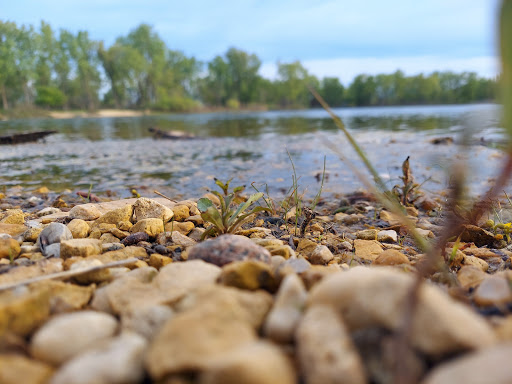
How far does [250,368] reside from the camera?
0.79 meters

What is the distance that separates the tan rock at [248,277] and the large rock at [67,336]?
415 millimetres

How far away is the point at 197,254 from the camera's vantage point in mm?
1645

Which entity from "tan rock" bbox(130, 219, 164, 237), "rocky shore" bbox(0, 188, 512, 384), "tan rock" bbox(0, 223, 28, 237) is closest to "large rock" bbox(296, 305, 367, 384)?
"rocky shore" bbox(0, 188, 512, 384)

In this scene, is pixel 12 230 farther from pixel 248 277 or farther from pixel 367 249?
pixel 367 249

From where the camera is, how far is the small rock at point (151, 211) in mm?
2719

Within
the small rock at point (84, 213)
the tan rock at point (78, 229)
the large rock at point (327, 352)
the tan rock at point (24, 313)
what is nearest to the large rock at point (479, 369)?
the large rock at point (327, 352)

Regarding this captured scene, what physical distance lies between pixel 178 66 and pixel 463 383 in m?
81.8

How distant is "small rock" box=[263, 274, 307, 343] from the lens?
960mm

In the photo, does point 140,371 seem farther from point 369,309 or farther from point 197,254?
point 197,254

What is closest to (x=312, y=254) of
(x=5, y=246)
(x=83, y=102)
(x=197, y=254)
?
(x=197, y=254)

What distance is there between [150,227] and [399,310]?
1883 millimetres

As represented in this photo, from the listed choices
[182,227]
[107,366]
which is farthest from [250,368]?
[182,227]

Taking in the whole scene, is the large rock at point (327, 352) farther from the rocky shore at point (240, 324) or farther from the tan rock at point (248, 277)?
the tan rock at point (248, 277)

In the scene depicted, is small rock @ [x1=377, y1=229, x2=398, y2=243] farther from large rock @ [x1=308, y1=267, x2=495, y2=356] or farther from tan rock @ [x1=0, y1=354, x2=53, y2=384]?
tan rock @ [x1=0, y1=354, x2=53, y2=384]
